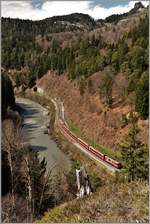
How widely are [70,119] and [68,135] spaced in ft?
25.6

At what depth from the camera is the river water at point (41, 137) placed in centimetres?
3572

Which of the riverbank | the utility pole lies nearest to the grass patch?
the riverbank

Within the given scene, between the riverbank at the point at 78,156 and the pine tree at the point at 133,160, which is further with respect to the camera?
the riverbank at the point at 78,156

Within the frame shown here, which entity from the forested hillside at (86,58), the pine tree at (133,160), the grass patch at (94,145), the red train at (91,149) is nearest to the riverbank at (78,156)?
the red train at (91,149)

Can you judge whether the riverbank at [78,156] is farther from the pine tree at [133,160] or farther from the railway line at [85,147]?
the pine tree at [133,160]

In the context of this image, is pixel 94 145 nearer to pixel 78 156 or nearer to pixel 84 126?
pixel 78 156

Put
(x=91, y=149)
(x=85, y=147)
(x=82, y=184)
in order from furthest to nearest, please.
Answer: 1. (x=85, y=147)
2. (x=91, y=149)
3. (x=82, y=184)

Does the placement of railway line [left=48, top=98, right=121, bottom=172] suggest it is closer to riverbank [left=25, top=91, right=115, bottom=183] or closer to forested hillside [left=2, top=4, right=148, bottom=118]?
riverbank [left=25, top=91, right=115, bottom=183]

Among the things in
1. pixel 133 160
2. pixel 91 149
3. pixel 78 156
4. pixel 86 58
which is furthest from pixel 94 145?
pixel 86 58

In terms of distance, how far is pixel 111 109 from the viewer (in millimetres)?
44781

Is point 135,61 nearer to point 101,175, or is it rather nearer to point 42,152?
point 42,152

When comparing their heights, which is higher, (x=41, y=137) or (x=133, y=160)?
(x=133, y=160)

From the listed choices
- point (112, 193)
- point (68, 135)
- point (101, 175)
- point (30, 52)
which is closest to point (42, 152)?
point (68, 135)

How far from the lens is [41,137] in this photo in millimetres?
45656
